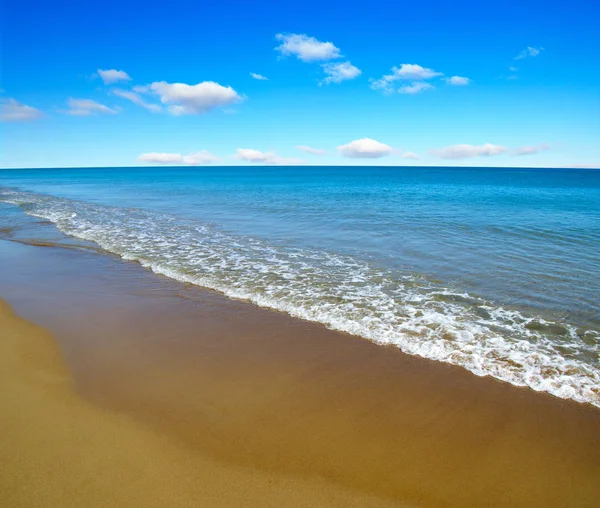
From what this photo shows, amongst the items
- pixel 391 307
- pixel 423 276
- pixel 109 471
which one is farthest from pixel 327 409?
pixel 423 276

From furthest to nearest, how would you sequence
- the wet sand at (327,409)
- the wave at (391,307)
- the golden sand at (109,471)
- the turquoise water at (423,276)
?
the turquoise water at (423,276) → the wave at (391,307) → the wet sand at (327,409) → the golden sand at (109,471)

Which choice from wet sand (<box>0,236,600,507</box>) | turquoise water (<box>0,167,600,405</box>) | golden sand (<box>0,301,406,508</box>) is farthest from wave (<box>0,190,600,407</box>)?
golden sand (<box>0,301,406,508</box>)

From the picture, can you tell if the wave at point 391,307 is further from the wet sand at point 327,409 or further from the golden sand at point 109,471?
the golden sand at point 109,471

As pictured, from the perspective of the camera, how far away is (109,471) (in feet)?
13.3

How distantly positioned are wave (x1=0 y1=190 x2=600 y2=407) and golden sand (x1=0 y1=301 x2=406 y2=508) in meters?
4.12

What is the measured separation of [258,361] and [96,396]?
2717 mm

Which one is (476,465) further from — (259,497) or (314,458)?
(259,497)

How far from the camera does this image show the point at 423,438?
185 inches

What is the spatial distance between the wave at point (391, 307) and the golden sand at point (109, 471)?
13.5ft

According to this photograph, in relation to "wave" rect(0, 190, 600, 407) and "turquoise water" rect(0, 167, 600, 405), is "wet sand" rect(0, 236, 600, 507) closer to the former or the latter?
"wave" rect(0, 190, 600, 407)

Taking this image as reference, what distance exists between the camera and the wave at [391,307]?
655cm

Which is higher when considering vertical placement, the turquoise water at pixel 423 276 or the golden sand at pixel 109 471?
the turquoise water at pixel 423 276

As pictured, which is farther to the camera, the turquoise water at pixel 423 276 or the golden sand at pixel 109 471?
the turquoise water at pixel 423 276

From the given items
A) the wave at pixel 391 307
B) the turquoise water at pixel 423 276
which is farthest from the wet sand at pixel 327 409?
the turquoise water at pixel 423 276
